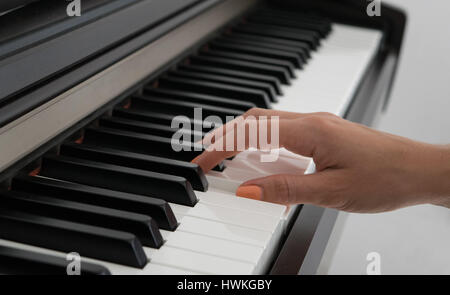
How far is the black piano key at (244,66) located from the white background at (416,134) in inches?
30.8

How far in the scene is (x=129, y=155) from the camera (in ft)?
3.69

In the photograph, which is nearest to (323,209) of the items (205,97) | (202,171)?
(202,171)

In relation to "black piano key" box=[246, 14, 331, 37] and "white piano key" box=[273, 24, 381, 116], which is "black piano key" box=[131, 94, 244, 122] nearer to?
"white piano key" box=[273, 24, 381, 116]

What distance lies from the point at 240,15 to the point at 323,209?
1.23 metres

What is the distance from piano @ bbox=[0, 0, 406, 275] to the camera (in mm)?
872

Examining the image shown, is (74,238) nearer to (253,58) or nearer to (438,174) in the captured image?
(438,174)

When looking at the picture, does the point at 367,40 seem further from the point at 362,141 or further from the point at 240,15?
the point at 362,141

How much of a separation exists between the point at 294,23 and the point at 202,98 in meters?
0.91

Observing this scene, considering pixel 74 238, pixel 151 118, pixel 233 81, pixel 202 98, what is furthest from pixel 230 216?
pixel 233 81

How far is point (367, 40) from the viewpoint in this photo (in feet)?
7.30

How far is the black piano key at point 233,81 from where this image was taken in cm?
162

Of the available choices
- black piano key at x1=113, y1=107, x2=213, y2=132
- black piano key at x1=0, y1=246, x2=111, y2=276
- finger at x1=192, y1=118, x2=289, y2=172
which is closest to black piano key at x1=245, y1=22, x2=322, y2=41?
black piano key at x1=113, y1=107, x2=213, y2=132

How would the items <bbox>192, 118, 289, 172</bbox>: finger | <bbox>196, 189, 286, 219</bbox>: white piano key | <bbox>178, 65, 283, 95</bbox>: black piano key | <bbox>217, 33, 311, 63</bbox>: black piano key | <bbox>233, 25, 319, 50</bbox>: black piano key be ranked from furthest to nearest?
<bbox>233, 25, 319, 50</bbox>: black piano key, <bbox>217, 33, 311, 63</bbox>: black piano key, <bbox>178, 65, 283, 95</bbox>: black piano key, <bbox>192, 118, 289, 172</bbox>: finger, <bbox>196, 189, 286, 219</bbox>: white piano key

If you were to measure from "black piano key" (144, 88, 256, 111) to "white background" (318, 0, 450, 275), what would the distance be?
97 cm
